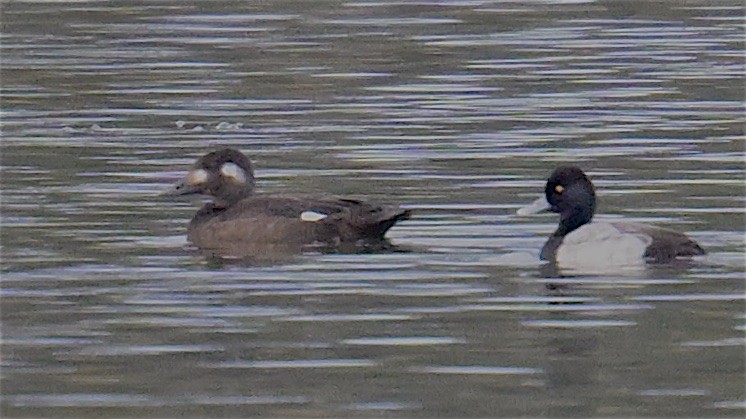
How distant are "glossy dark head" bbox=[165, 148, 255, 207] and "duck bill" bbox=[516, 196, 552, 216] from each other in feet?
6.26

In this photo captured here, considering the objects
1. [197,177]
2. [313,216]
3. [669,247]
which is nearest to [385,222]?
[313,216]

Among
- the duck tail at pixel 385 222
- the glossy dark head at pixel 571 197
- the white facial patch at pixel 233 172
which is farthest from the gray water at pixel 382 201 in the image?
the white facial patch at pixel 233 172

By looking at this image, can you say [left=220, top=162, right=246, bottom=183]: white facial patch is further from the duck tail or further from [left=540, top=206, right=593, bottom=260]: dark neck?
[left=540, top=206, right=593, bottom=260]: dark neck

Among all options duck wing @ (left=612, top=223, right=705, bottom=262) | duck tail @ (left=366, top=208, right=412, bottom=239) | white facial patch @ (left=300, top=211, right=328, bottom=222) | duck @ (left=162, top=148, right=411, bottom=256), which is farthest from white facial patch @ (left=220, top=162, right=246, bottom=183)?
duck wing @ (left=612, top=223, right=705, bottom=262)

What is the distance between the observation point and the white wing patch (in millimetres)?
12938

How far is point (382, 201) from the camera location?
50.1 feet

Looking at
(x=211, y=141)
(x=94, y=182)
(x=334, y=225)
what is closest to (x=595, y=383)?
(x=334, y=225)

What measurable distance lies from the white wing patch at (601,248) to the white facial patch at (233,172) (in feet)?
8.23

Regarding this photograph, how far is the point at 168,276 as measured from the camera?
41.7 feet

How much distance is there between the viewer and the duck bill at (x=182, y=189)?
15.1 metres

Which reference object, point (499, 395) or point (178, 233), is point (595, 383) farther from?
point (178, 233)

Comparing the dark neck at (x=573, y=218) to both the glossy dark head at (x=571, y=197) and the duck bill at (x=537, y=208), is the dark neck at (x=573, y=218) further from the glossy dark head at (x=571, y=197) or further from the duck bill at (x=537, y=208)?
the duck bill at (x=537, y=208)

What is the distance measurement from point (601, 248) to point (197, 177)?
303 cm

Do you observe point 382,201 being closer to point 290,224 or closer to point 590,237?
point 290,224
